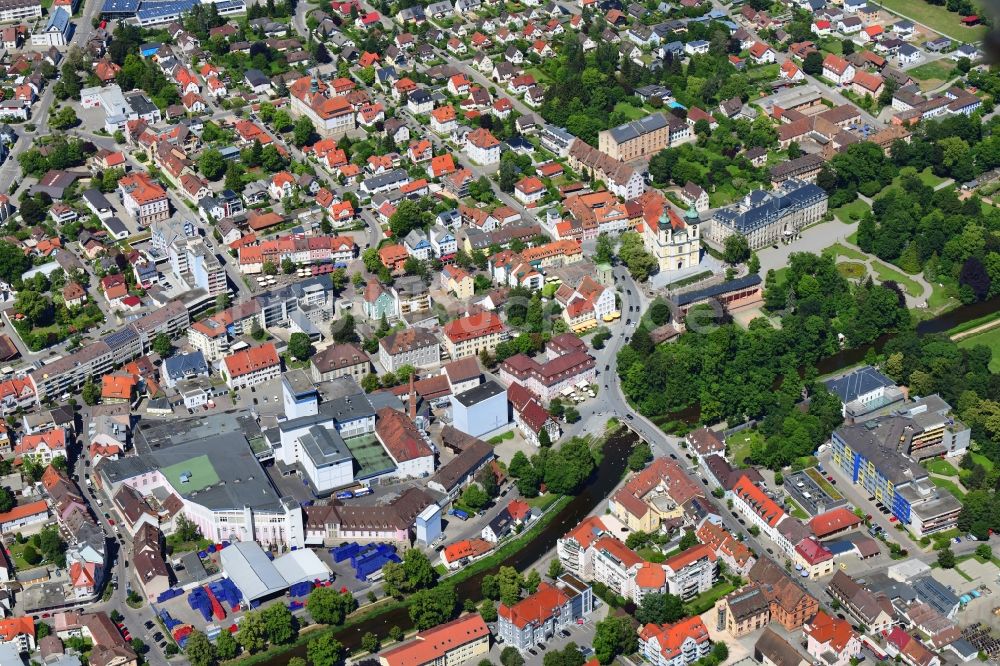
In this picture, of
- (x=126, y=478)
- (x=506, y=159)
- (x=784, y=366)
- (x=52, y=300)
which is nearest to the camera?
(x=126, y=478)

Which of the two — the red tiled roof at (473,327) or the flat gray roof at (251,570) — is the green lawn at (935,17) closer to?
the red tiled roof at (473,327)

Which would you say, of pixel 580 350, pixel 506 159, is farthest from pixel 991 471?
pixel 506 159

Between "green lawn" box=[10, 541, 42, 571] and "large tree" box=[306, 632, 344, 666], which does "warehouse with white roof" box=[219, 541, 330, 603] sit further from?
"green lawn" box=[10, 541, 42, 571]

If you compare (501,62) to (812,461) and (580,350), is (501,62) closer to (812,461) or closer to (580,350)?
(580,350)

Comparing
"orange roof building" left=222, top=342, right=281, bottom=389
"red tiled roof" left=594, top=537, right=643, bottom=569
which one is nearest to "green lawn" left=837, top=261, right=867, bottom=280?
"red tiled roof" left=594, top=537, right=643, bottom=569

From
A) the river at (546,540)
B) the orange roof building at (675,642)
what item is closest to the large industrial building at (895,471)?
the river at (546,540)
